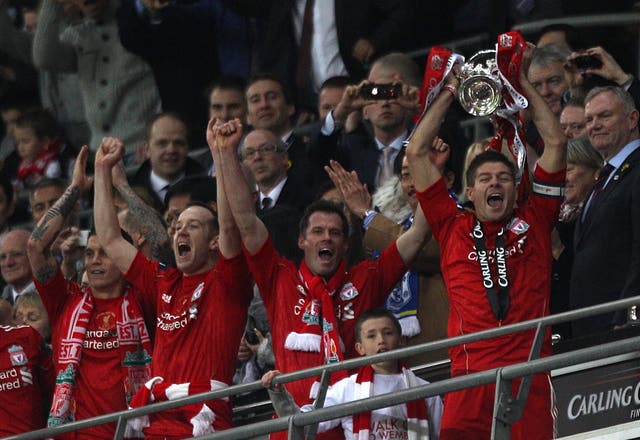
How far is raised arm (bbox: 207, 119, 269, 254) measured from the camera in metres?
9.62

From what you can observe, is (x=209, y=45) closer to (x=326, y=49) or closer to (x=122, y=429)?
(x=326, y=49)

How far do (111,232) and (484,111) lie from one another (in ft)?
8.11

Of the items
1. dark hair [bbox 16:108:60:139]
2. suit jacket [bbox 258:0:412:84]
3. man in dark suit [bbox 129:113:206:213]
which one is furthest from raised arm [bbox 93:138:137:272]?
dark hair [bbox 16:108:60:139]

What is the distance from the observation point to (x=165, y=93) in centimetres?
1491

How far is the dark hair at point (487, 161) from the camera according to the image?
30.2ft

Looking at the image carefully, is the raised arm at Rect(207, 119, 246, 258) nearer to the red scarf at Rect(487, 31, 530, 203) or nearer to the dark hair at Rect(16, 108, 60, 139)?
the red scarf at Rect(487, 31, 530, 203)

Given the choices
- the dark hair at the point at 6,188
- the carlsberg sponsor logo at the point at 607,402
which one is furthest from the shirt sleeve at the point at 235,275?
the dark hair at the point at 6,188

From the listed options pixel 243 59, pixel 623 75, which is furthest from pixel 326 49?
pixel 623 75

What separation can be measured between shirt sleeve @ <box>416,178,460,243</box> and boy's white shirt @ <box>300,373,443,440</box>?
81cm

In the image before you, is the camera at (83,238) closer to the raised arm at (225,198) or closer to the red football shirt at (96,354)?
the red football shirt at (96,354)

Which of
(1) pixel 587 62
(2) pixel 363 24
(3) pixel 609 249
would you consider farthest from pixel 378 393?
(2) pixel 363 24

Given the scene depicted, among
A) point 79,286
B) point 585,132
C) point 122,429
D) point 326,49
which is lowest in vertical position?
point 122,429

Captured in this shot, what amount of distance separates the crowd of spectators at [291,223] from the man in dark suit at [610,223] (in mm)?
12

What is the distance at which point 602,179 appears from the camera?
992 centimetres
